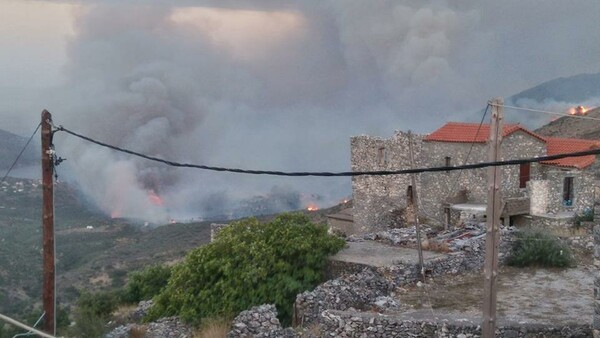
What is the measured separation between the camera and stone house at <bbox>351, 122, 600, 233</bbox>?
76.2 ft

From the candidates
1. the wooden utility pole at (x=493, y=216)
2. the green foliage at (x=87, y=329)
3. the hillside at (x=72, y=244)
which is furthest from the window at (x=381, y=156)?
the wooden utility pole at (x=493, y=216)

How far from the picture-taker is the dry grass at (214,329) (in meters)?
9.93

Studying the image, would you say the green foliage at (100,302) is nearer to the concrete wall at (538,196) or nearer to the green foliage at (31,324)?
the green foliage at (31,324)

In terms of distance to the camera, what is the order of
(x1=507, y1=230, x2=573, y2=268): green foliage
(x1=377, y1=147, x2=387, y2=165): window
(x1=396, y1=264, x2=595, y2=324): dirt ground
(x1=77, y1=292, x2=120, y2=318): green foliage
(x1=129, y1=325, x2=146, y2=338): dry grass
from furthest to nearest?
(x1=377, y1=147, x2=387, y2=165): window < (x1=77, y1=292, x2=120, y2=318): green foliage < (x1=507, y1=230, x2=573, y2=268): green foliage < (x1=129, y1=325, x2=146, y2=338): dry grass < (x1=396, y1=264, x2=595, y2=324): dirt ground

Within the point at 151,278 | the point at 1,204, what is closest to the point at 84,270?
the point at 1,204

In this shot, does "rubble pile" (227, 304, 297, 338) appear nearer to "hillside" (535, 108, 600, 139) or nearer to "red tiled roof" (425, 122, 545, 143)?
"red tiled roof" (425, 122, 545, 143)

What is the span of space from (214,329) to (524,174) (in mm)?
17954

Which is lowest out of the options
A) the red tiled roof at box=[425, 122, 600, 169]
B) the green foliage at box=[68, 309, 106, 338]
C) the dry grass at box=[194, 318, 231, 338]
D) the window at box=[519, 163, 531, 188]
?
the green foliage at box=[68, 309, 106, 338]

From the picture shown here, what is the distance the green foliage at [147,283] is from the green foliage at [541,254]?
11.0 metres

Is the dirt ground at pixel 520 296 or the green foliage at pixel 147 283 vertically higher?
the dirt ground at pixel 520 296

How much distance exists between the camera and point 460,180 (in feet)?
80.4

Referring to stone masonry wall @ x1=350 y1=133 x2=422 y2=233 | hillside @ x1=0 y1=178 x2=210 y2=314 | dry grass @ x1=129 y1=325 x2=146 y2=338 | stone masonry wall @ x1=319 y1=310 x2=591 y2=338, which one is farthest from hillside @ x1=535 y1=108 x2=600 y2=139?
dry grass @ x1=129 y1=325 x2=146 y2=338

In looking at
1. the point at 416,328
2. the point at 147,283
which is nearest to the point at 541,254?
the point at 416,328

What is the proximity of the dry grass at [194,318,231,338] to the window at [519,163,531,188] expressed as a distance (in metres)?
16.7
